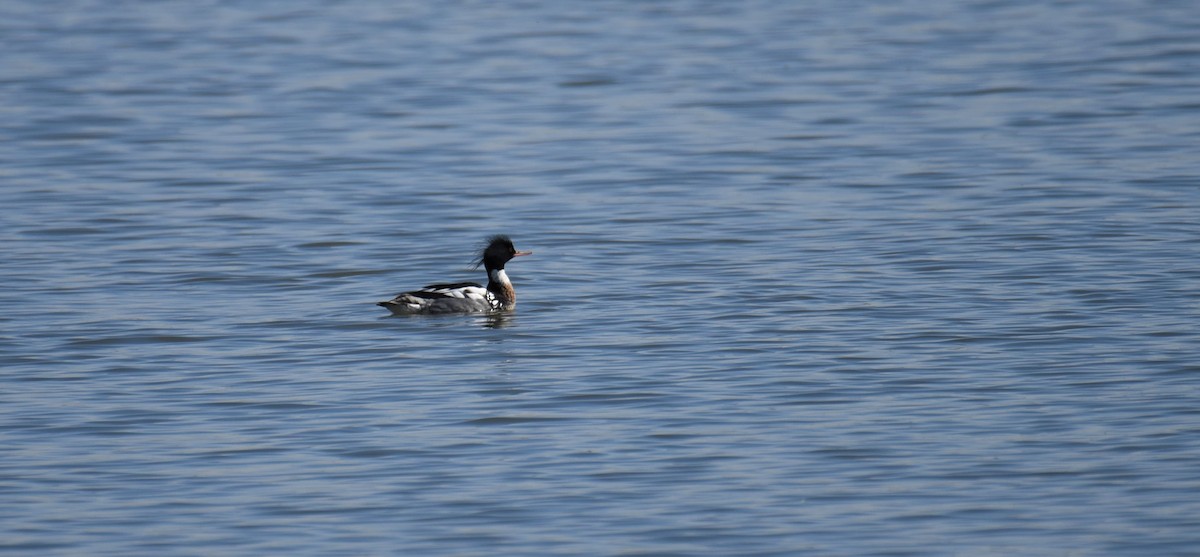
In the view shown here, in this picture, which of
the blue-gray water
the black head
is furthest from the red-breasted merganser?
the blue-gray water

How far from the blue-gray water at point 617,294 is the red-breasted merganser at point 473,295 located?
0.58 feet

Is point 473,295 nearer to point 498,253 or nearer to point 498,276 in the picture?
point 498,276

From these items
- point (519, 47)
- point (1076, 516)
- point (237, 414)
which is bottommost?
point (1076, 516)

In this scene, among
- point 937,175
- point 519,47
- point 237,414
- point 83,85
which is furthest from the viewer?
point 519,47

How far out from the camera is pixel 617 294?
1447cm

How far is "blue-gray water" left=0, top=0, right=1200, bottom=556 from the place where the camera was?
9328 millimetres

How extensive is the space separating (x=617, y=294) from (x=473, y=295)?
42.7 inches

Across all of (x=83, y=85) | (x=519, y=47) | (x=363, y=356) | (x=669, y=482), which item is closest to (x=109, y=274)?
(x=363, y=356)

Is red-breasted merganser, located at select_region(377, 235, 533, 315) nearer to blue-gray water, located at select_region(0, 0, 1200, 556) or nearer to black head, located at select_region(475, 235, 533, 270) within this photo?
black head, located at select_region(475, 235, 533, 270)

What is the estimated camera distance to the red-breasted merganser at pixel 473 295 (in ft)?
45.4

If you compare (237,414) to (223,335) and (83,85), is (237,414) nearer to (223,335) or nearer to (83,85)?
(223,335)

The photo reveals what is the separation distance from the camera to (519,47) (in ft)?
94.8

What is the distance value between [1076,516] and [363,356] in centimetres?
522

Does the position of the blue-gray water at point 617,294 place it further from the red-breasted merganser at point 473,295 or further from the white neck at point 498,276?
the white neck at point 498,276
